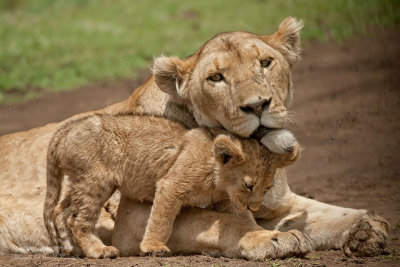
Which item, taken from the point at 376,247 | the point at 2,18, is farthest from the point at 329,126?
the point at 2,18

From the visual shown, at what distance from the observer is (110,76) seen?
39.8 feet

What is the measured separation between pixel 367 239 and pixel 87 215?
1.87 meters

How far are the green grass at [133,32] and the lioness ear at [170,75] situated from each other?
21.4 ft

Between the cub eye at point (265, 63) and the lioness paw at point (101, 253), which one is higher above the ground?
the cub eye at point (265, 63)

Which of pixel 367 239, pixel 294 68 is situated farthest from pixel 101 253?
pixel 294 68

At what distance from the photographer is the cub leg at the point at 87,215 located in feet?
17.1

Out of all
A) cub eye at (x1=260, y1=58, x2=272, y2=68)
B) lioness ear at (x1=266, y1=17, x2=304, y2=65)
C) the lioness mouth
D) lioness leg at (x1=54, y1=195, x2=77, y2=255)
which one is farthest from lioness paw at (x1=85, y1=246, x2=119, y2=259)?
lioness ear at (x1=266, y1=17, x2=304, y2=65)

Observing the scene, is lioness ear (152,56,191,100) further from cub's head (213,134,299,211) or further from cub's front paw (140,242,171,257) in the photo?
cub's front paw (140,242,171,257)

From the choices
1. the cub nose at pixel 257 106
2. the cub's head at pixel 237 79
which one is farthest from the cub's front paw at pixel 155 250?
the cub nose at pixel 257 106

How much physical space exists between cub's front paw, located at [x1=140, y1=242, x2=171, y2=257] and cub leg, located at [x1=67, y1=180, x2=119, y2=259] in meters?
0.30

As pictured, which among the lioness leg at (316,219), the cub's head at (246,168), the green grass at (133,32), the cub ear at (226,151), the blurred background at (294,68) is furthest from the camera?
the green grass at (133,32)

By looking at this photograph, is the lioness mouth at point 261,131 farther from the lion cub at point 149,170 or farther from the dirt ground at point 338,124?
the dirt ground at point 338,124

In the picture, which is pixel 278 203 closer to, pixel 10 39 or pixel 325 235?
pixel 325 235

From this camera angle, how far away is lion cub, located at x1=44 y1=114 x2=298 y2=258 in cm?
494
